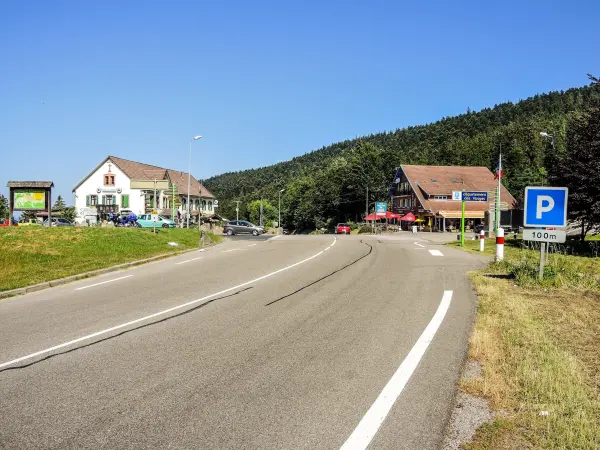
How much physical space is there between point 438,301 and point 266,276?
19.5 feet

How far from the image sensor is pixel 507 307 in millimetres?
8617

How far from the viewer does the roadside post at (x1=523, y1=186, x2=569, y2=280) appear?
37.2 feet

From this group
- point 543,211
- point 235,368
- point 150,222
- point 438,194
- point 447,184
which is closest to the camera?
point 235,368

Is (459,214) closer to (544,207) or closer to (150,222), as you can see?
(150,222)

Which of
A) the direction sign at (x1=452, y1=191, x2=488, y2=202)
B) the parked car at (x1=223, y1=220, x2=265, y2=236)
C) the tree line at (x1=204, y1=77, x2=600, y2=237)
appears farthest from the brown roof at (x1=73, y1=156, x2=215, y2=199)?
the direction sign at (x1=452, y1=191, x2=488, y2=202)

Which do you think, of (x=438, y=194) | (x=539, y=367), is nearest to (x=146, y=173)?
(x=438, y=194)

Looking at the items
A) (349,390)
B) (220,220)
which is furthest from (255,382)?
(220,220)

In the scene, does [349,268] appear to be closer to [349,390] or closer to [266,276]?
[266,276]

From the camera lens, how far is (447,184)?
82188 millimetres

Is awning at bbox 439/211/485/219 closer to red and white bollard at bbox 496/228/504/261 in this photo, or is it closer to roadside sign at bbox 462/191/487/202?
roadside sign at bbox 462/191/487/202

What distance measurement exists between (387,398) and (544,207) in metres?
8.54

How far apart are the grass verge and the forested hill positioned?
56.8 meters

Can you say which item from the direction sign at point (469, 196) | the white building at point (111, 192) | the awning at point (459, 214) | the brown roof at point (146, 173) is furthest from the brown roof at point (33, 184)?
the awning at point (459, 214)

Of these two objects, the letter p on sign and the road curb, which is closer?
the letter p on sign
